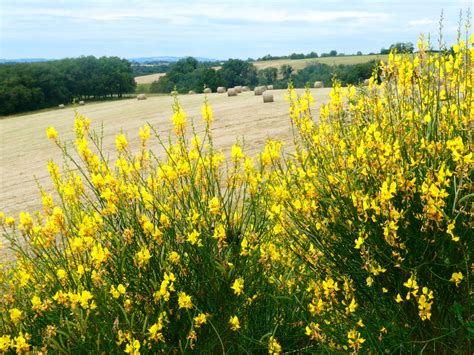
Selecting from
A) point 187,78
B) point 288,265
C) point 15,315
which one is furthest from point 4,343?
point 187,78

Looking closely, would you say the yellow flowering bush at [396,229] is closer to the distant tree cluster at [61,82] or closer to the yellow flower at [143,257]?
the yellow flower at [143,257]

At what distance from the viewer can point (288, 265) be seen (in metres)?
3.91

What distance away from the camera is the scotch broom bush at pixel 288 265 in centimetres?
291

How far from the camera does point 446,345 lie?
305 cm

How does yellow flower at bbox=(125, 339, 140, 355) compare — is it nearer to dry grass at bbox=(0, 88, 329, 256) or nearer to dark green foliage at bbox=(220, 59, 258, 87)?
dry grass at bbox=(0, 88, 329, 256)

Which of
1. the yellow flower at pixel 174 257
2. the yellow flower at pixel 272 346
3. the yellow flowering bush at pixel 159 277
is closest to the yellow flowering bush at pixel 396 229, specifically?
the yellow flower at pixel 272 346

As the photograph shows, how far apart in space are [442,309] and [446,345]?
0.21 m

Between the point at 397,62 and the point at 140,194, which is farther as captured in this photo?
the point at 397,62

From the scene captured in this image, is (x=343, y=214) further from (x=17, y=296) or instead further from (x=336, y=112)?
(x=17, y=296)

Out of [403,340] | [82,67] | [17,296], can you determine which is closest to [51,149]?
[17,296]

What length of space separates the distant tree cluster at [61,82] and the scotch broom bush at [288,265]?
171 feet

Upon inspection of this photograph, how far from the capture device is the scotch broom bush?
2908 millimetres

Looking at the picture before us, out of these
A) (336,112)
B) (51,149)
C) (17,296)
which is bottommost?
(51,149)

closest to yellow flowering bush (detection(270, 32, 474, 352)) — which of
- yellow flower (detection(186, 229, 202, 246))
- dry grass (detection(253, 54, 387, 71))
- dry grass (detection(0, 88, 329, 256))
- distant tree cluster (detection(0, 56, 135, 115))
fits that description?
yellow flower (detection(186, 229, 202, 246))
